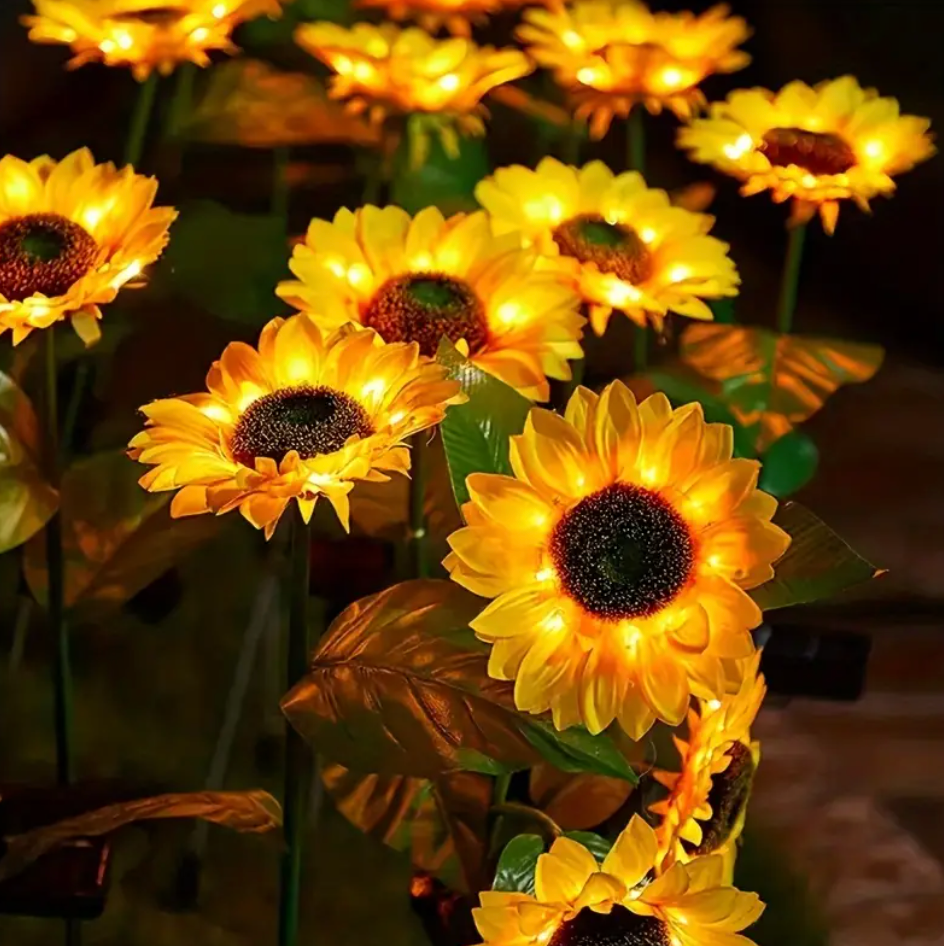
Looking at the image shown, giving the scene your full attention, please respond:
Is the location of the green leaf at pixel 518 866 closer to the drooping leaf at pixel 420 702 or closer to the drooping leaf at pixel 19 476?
the drooping leaf at pixel 420 702

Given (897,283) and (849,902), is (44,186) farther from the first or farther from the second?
(897,283)

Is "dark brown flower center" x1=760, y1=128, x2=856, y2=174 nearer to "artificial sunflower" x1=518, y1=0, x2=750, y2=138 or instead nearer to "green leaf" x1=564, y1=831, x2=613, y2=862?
"artificial sunflower" x1=518, y1=0, x2=750, y2=138

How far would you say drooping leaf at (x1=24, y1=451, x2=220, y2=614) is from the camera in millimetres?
503

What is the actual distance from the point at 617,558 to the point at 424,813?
0.57 feet

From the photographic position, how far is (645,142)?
106 cm

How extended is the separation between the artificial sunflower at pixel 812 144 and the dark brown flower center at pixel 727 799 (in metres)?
0.23

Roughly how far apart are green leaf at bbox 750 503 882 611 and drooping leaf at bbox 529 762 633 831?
0.13m

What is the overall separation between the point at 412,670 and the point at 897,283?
0.72 m

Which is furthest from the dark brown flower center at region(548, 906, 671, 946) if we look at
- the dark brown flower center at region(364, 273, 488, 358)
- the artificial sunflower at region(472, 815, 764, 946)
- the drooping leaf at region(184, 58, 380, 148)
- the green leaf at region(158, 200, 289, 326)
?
the drooping leaf at region(184, 58, 380, 148)

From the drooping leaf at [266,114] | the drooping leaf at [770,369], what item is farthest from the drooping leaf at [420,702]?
the drooping leaf at [266,114]

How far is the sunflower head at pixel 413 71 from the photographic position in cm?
55

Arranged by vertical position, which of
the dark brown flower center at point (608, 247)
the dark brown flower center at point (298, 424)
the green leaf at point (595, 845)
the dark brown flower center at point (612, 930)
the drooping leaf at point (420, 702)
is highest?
the dark brown flower center at point (298, 424)

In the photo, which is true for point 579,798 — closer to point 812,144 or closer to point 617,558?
point 617,558

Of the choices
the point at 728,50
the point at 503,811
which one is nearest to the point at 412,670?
the point at 503,811
